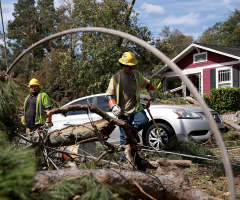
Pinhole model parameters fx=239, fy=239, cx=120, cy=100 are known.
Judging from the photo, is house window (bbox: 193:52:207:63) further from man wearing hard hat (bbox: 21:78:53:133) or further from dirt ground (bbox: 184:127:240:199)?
man wearing hard hat (bbox: 21:78:53:133)

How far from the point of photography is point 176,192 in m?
2.02

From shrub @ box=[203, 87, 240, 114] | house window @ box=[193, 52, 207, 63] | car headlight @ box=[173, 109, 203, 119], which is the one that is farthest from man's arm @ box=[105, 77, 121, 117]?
house window @ box=[193, 52, 207, 63]

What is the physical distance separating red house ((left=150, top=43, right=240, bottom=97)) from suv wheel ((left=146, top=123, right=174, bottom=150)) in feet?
39.3

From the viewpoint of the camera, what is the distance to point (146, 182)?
75.2 inches

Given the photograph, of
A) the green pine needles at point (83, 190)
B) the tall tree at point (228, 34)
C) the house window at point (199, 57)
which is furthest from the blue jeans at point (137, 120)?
the tall tree at point (228, 34)

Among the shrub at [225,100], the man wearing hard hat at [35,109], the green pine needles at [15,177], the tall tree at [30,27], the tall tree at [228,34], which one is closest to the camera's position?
the green pine needles at [15,177]

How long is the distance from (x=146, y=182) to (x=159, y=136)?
361 cm

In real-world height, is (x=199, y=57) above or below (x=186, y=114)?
above

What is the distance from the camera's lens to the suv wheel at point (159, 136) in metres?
5.42

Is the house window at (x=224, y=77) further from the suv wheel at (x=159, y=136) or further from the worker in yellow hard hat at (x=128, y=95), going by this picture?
the worker in yellow hard hat at (x=128, y=95)

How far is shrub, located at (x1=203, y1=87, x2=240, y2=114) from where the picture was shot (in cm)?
1309

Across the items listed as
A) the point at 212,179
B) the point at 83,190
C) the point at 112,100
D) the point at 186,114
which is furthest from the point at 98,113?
the point at 186,114

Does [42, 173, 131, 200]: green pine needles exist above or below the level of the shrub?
below

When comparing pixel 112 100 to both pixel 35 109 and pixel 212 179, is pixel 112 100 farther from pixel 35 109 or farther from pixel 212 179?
pixel 35 109
